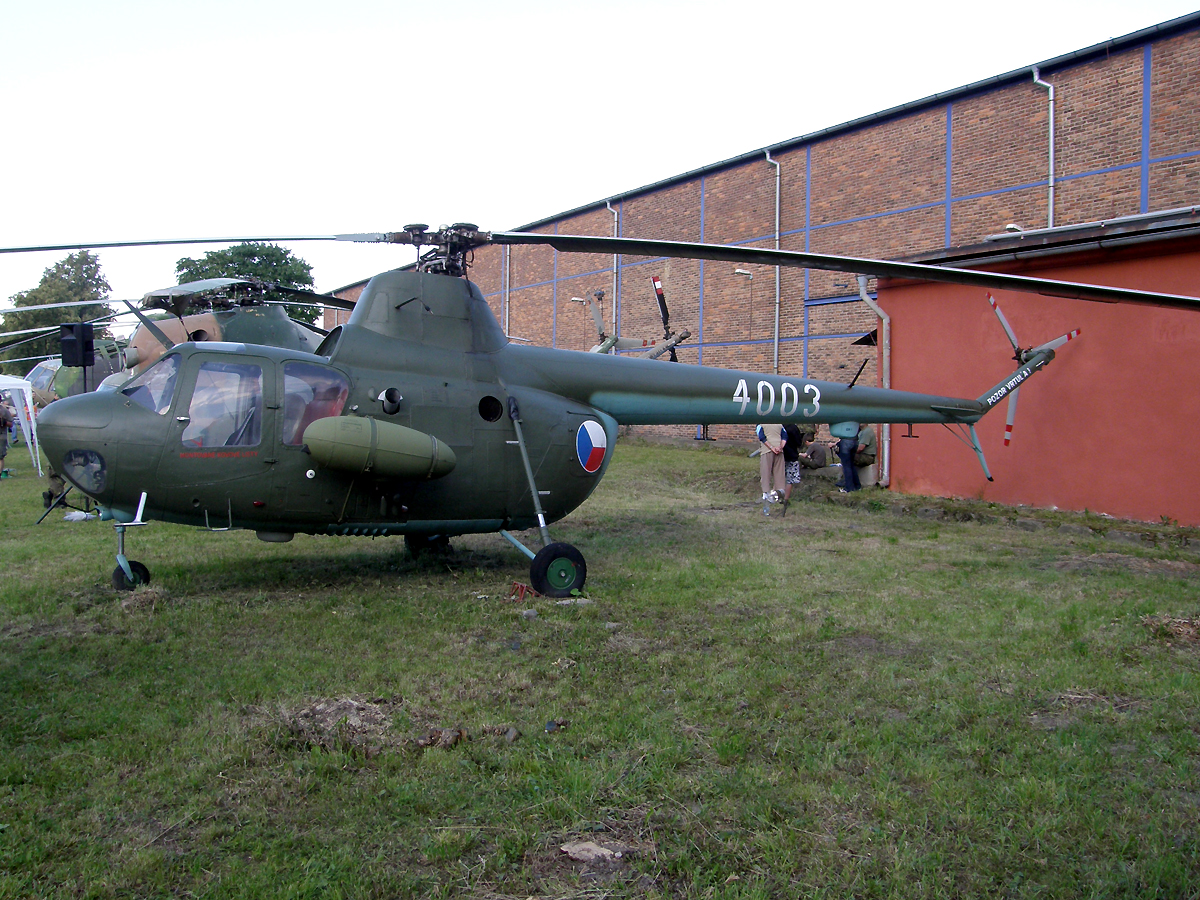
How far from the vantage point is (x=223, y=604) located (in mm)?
6332

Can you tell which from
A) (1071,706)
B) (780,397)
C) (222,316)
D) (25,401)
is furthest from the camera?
(25,401)

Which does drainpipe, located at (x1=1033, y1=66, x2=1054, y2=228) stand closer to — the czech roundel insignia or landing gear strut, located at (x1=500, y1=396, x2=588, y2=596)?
the czech roundel insignia

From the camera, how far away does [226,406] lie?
6508 millimetres

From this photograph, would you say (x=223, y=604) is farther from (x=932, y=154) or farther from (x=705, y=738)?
(x=932, y=154)

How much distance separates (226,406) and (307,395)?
0.63m

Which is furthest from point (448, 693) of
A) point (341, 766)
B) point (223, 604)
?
point (223, 604)

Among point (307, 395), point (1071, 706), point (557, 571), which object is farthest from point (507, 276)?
point (1071, 706)

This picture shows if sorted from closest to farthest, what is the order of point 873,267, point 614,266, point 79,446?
point 873,267, point 79,446, point 614,266

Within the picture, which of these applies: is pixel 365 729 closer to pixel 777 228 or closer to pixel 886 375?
pixel 886 375

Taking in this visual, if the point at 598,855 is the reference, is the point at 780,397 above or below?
above

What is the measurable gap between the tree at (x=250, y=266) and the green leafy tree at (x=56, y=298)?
5.96 m

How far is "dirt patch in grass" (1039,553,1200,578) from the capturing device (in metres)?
7.88

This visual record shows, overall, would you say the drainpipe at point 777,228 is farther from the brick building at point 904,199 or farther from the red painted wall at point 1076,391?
the red painted wall at point 1076,391

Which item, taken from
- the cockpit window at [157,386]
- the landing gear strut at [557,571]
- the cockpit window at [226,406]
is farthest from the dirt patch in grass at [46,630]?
the landing gear strut at [557,571]
